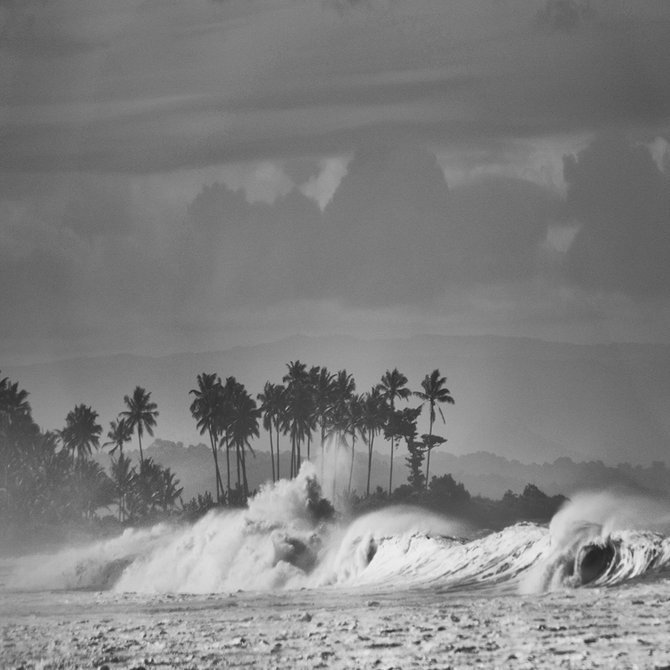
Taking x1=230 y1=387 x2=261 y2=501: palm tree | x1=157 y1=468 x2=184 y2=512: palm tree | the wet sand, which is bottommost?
the wet sand

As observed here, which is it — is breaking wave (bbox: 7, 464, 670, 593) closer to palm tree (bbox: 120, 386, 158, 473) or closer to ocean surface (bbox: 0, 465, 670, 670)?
ocean surface (bbox: 0, 465, 670, 670)

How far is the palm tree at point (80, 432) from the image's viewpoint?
6964 inches

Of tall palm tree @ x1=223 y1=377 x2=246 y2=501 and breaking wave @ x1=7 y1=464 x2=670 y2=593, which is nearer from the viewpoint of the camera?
breaking wave @ x1=7 y1=464 x2=670 y2=593

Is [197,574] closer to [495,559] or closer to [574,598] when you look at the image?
[495,559]

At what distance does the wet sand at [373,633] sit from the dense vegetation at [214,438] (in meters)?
99.1

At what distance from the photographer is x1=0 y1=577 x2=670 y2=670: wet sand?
116 feet

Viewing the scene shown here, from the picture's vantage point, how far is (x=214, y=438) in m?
170

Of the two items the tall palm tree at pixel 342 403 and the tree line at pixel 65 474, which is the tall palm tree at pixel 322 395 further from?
the tree line at pixel 65 474

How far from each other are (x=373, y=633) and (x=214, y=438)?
426 feet

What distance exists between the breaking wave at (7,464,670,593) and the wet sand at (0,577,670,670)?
2.61 m

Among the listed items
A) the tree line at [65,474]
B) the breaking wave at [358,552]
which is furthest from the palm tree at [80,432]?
the breaking wave at [358,552]

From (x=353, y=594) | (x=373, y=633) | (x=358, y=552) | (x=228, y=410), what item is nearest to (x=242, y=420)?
(x=228, y=410)

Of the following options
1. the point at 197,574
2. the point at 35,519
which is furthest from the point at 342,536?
the point at 35,519

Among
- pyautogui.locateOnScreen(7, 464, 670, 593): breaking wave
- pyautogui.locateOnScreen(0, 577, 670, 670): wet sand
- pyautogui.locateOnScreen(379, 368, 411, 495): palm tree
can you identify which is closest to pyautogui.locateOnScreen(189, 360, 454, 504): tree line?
pyautogui.locateOnScreen(379, 368, 411, 495): palm tree
